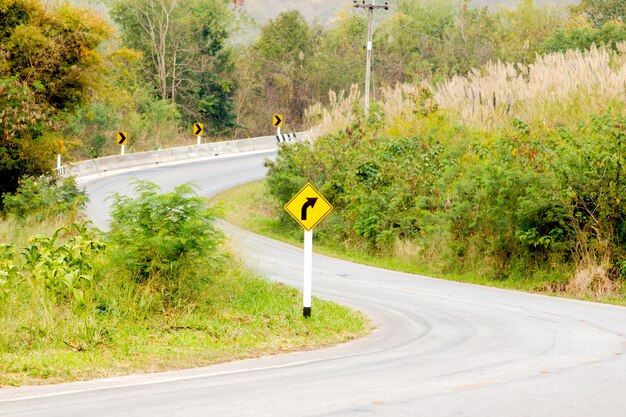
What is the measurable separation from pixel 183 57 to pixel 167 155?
19.6m

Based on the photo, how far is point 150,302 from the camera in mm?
15594

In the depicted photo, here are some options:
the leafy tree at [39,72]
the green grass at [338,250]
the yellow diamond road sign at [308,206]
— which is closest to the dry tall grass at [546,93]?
the green grass at [338,250]

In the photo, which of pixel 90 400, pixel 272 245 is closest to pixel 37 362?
pixel 90 400

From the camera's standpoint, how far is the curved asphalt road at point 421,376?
9.69 m

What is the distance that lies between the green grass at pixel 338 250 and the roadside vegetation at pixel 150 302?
1.14 m

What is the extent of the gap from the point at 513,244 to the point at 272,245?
9153 millimetres

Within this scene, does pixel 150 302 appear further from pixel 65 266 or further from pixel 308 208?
pixel 308 208

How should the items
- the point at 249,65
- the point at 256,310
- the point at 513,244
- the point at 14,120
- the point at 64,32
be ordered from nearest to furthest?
the point at 256,310
the point at 513,244
the point at 14,120
the point at 64,32
the point at 249,65

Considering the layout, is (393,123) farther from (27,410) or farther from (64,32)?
(27,410)

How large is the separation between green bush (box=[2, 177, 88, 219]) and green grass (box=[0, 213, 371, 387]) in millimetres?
11052

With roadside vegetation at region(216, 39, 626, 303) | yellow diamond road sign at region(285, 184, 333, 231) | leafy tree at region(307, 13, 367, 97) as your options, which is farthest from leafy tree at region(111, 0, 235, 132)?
yellow diamond road sign at region(285, 184, 333, 231)

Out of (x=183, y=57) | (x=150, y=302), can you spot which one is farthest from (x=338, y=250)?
(x=183, y=57)

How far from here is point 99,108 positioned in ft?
185

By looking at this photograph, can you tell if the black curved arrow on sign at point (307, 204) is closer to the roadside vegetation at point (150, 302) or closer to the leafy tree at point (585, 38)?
the roadside vegetation at point (150, 302)
